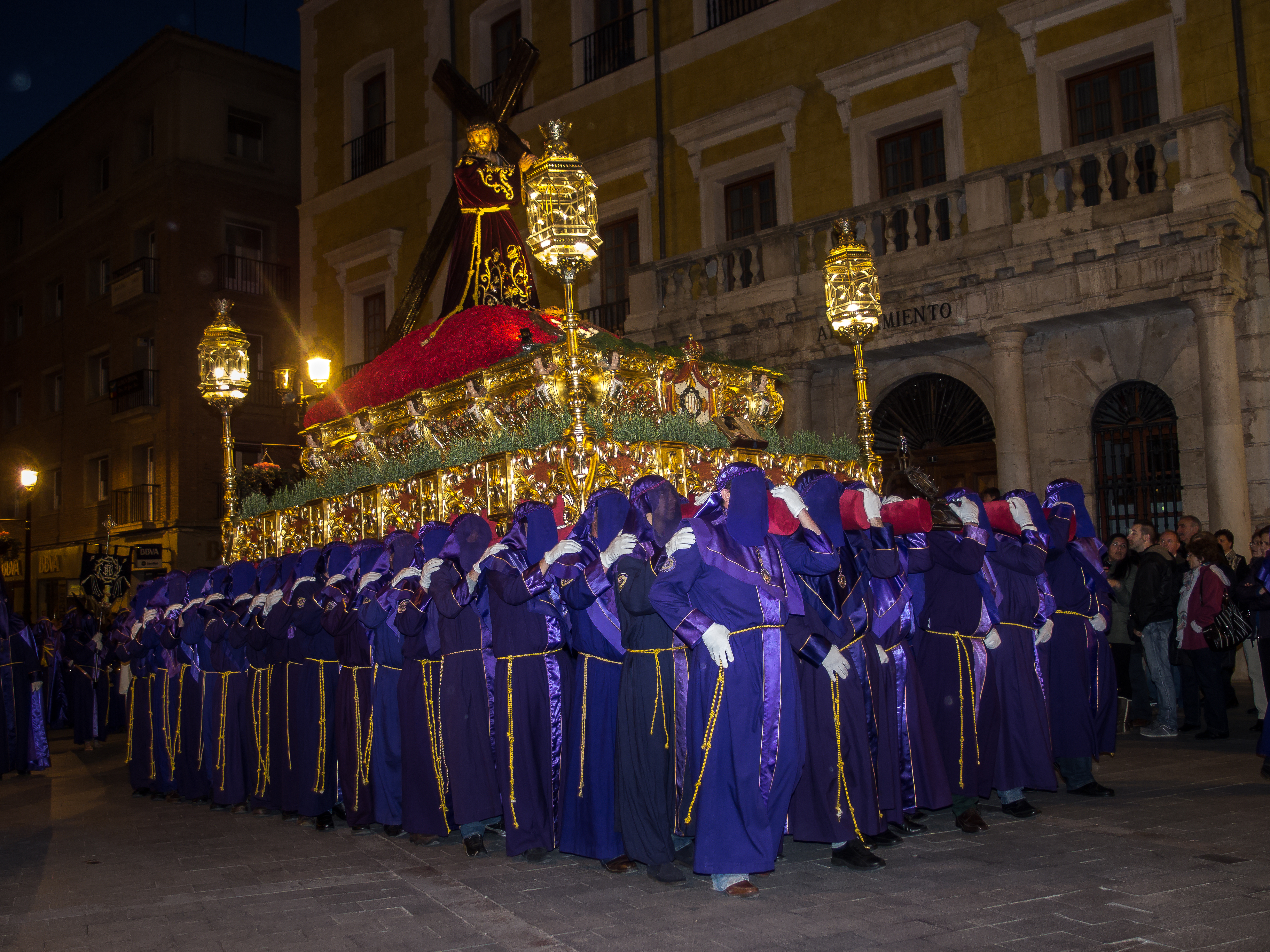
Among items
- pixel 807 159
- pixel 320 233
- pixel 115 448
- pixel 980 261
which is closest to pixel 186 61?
pixel 320 233

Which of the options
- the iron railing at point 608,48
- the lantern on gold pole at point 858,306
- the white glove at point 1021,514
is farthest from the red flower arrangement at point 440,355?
the iron railing at point 608,48

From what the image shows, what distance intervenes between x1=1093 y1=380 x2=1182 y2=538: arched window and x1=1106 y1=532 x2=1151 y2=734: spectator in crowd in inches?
114

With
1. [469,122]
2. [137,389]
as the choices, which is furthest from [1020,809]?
[137,389]

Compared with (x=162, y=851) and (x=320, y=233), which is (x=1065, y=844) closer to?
(x=162, y=851)

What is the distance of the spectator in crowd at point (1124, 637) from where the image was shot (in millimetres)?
10156

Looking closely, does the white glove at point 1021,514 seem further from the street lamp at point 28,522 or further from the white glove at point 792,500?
the street lamp at point 28,522

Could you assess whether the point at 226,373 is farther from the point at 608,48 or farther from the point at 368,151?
the point at 368,151

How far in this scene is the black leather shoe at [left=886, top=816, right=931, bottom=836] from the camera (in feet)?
20.7

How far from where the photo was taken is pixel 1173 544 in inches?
404

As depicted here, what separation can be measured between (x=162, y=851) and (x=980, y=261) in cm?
1105

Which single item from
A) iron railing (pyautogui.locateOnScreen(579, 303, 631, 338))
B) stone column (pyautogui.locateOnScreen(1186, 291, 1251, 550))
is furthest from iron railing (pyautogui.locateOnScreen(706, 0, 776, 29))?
stone column (pyautogui.locateOnScreen(1186, 291, 1251, 550))

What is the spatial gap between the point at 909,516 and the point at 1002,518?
115 cm

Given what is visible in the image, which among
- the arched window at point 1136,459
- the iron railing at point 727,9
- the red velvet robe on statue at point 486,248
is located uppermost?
the iron railing at point 727,9

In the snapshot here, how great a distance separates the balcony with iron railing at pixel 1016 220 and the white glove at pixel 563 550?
19.8 feet
